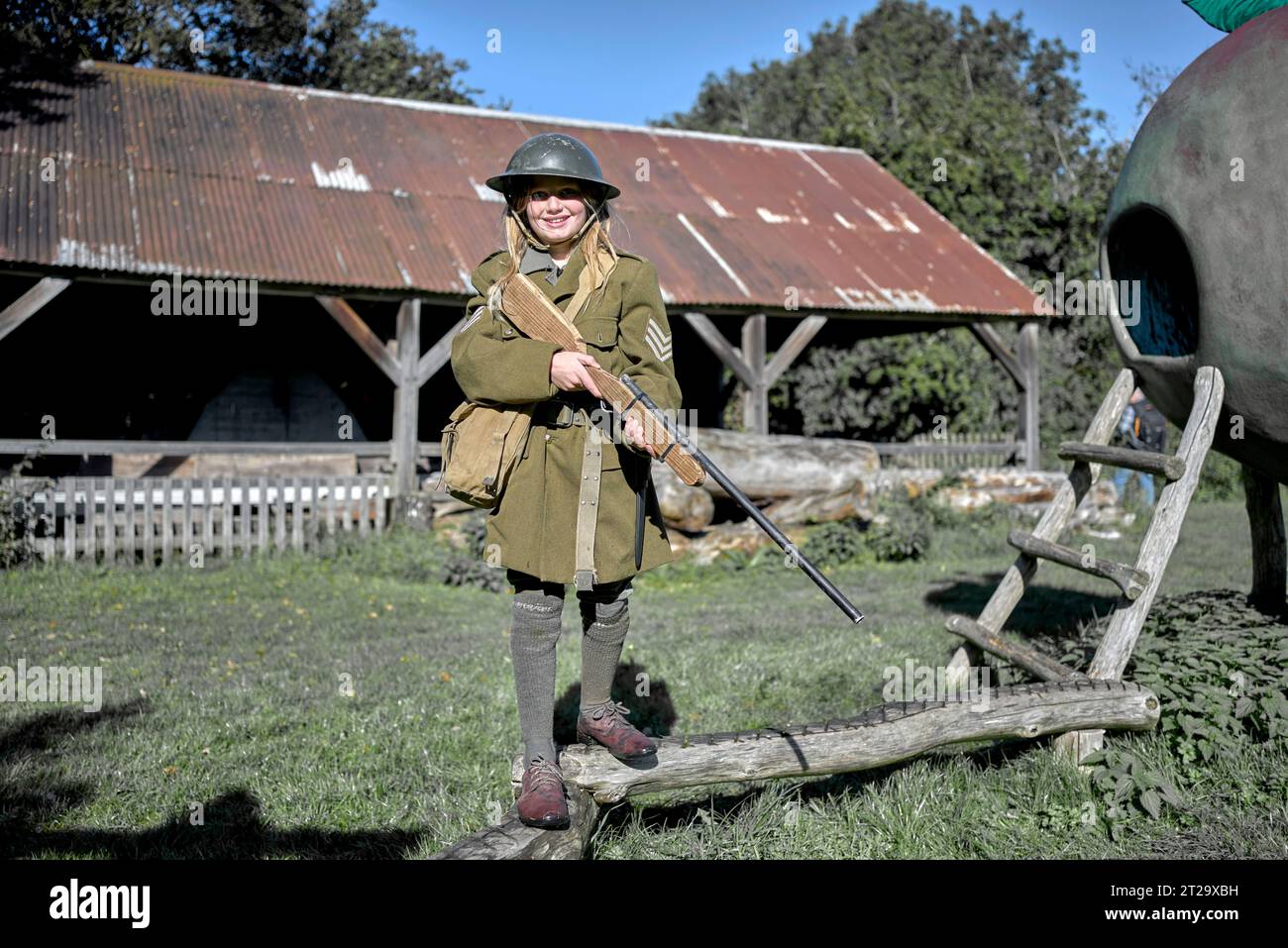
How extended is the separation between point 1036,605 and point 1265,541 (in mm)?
2254

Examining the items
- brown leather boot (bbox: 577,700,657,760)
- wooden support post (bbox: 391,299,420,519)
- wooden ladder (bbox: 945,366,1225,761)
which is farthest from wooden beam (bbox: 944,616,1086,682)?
wooden support post (bbox: 391,299,420,519)

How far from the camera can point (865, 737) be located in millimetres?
3441

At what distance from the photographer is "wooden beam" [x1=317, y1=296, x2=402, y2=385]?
10.6 meters

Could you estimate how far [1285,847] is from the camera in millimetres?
3098

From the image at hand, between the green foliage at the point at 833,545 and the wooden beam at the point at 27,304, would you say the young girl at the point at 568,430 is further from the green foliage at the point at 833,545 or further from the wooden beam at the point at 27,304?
the wooden beam at the point at 27,304

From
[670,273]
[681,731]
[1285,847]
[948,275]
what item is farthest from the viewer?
[948,275]

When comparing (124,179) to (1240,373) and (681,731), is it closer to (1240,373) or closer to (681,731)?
(681,731)

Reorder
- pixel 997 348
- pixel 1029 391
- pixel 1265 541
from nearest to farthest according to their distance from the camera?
pixel 1265 541, pixel 997 348, pixel 1029 391

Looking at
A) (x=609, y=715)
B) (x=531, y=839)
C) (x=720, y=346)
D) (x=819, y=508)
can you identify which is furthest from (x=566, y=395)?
(x=720, y=346)

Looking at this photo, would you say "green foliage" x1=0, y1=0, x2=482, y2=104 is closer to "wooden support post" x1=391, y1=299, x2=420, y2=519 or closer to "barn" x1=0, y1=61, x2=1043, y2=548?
"barn" x1=0, y1=61, x2=1043, y2=548

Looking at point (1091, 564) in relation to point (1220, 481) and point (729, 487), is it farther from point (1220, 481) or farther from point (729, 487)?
point (1220, 481)

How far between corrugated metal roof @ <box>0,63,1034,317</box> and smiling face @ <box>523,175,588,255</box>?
25.3ft

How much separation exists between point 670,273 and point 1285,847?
963 cm
